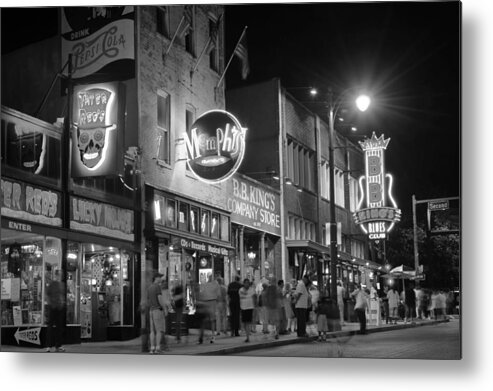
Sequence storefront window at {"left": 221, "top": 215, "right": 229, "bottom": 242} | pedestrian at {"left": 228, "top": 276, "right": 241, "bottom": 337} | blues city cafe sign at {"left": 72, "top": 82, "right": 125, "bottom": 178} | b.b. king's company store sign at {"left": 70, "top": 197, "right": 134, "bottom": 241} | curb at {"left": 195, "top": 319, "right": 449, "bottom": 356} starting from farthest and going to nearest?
b.b. king's company store sign at {"left": 70, "top": 197, "right": 134, "bottom": 241}, storefront window at {"left": 221, "top": 215, "right": 229, "bottom": 242}, blues city cafe sign at {"left": 72, "top": 82, "right": 125, "bottom": 178}, pedestrian at {"left": 228, "top": 276, "right": 241, "bottom": 337}, curb at {"left": 195, "top": 319, "right": 449, "bottom": 356}

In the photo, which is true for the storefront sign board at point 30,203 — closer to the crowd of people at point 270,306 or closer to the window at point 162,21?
the crowd of people at point 270,306

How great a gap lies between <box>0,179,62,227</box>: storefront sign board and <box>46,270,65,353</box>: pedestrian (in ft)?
2.93

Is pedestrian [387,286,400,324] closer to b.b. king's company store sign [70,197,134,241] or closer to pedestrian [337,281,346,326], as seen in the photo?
pedestrian [337,281,346,326]

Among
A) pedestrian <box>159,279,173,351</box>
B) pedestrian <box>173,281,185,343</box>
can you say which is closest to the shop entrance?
pedestrian <box>159,279,173,351</box>

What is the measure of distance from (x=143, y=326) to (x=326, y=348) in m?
2.44

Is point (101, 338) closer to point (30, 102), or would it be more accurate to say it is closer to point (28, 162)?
point (28, 162)

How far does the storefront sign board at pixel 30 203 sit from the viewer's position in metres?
12.3

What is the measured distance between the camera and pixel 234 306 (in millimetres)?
12070

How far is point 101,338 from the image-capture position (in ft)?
41.5

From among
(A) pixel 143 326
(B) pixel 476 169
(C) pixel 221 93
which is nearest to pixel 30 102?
(C) pixel 221 93

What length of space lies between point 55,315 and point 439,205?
515 cm

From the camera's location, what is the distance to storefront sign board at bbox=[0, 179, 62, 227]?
40.5 ft

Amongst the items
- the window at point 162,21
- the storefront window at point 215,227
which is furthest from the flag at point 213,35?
the storefront window at point 215,227

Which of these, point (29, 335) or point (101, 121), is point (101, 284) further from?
point (101, 121)
